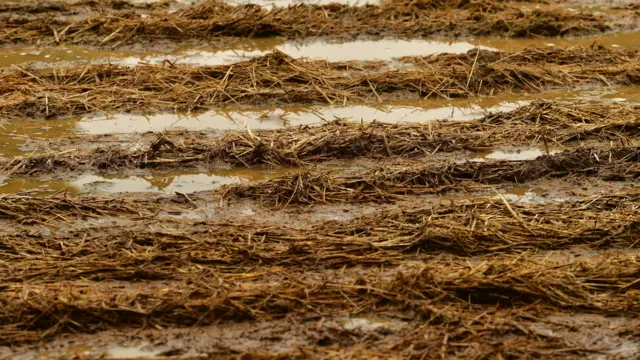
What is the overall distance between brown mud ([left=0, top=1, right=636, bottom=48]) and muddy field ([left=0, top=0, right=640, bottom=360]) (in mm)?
28

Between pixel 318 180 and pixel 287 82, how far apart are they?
187cm

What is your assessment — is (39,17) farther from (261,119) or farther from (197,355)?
(197,355)

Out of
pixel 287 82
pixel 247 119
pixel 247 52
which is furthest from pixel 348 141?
pixel 247 52

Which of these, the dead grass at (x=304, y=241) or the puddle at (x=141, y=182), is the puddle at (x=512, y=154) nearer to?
the dead grass at (x=304, y=241)

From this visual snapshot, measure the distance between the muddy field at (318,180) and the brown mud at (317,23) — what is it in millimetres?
28

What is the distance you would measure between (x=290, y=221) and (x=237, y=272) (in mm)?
677

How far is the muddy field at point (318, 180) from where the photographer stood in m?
4.05

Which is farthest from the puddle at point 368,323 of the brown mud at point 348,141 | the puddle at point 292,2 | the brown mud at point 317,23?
the puddle at point 292,2

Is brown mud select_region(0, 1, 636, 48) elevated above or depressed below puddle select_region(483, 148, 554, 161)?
above

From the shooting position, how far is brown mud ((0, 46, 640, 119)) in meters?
6.65

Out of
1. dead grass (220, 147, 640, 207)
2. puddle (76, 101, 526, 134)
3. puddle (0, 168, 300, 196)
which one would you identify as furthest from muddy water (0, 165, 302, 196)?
puddle (76, 101, 526, 134)

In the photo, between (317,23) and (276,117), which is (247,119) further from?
(317,23)

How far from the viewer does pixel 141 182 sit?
5516 mm

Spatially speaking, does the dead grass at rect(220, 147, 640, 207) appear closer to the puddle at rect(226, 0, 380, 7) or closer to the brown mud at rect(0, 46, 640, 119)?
the brown mud at rect(0, 46, 640, 119)
